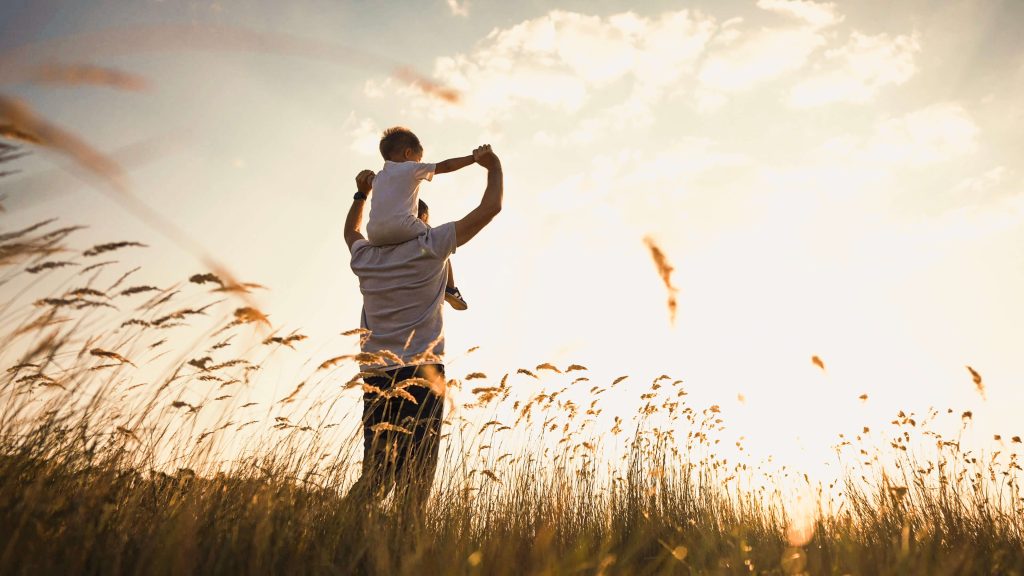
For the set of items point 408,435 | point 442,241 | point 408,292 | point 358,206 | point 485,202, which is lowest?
point 408,435

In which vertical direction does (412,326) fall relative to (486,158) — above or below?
below

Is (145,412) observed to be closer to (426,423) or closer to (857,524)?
(426,423)

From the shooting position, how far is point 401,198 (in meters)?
3.23

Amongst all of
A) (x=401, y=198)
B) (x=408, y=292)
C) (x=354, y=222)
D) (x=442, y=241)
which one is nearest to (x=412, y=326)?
(x=408, y=292)

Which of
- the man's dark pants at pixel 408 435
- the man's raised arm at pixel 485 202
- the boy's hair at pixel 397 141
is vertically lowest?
the man's dark pants at pixel 408 435

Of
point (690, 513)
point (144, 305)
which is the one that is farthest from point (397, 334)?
point (690, 513)

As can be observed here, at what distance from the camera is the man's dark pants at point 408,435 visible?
295cm

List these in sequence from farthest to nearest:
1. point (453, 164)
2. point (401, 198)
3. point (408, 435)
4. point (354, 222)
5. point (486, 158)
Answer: point (354, 222), point (453, 164), point (486, 158), point (401, 198), point (408, 435)

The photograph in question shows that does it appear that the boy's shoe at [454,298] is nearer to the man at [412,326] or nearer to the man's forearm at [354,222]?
the man at [412,326]

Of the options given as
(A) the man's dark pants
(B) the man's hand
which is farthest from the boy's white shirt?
(A) the man's dark pants

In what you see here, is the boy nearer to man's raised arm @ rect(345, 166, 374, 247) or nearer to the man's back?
the man's back

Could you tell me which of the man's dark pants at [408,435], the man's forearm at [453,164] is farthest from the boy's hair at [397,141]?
the man's dark pants at [408,435]

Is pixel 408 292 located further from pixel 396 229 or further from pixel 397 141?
pixel 397 141

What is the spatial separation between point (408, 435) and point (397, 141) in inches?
62.9
